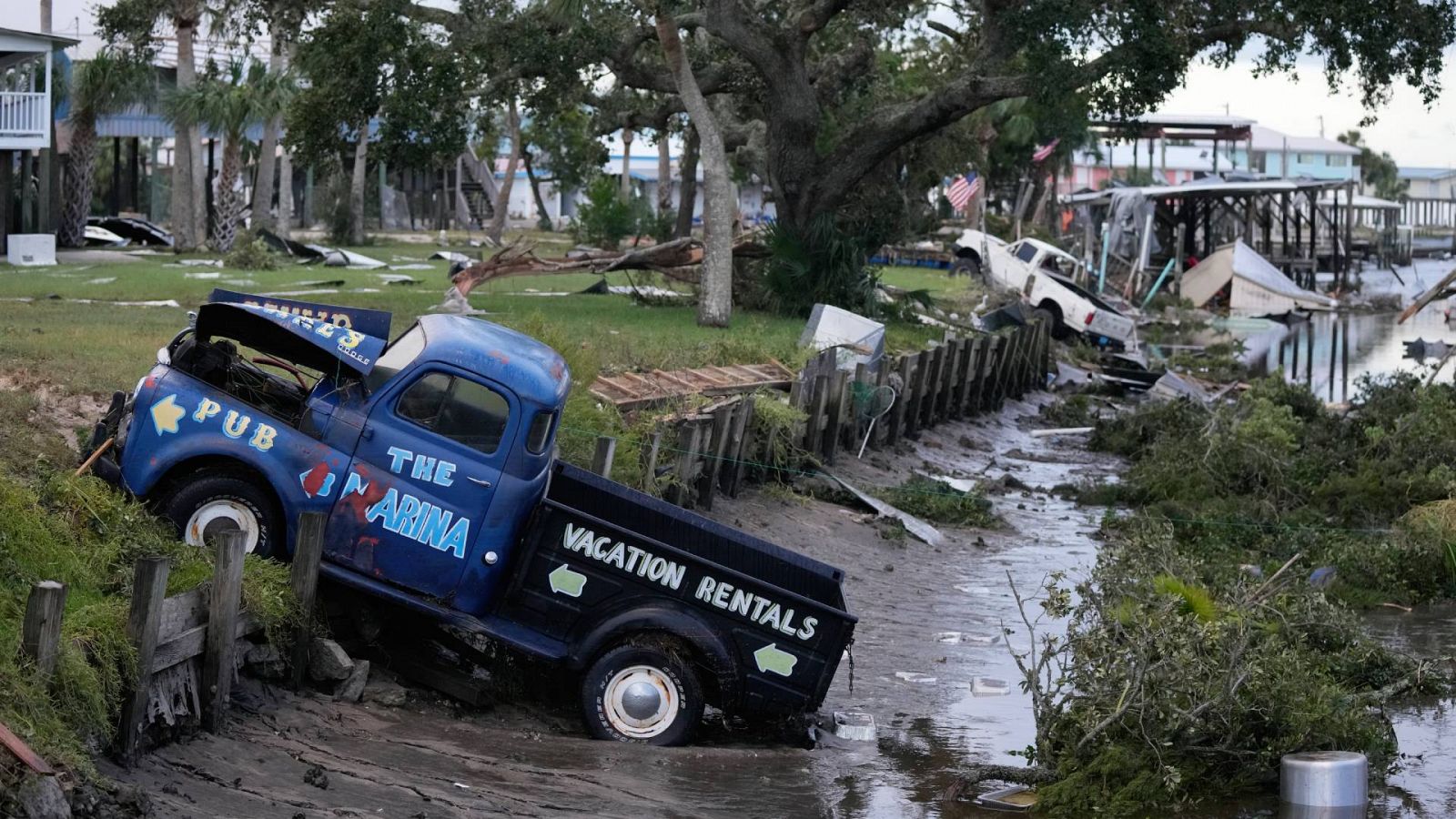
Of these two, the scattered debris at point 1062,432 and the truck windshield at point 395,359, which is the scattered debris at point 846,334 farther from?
the truck windshield at point 395,359

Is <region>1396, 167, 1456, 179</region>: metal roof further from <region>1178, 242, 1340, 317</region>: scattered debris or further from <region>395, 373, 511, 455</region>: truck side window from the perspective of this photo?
<region>395, 373, 511, 455</region>: truck side window

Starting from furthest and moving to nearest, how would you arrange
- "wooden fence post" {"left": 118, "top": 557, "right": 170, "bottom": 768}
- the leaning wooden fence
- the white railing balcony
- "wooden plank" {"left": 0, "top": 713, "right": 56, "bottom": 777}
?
1. the white railing balcony
2. the leaning wooden fence
3. "wooden fence post" {"left": 118, "top": 557, "right": 170, "bottom": 768}
4. "wooden plank" {"left": 0, "top": 713, "right": 56, "bottom": 777}

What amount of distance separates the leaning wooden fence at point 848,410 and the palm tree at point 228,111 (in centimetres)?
2167

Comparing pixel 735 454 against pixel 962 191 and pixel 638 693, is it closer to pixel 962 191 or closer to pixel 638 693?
pixel 638 693

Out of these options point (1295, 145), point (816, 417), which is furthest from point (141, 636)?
point (1295, 145)

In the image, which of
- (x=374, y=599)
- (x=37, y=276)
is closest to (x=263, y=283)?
(x=37, y=276)

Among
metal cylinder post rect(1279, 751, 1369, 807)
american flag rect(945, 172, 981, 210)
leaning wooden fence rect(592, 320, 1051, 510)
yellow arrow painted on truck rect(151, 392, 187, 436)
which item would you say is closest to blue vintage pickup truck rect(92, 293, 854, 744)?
yellow arrow painted on truck rect(151, 392, 187, 436)

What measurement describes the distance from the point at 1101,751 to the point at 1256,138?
135m

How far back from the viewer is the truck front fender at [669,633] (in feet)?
31.7

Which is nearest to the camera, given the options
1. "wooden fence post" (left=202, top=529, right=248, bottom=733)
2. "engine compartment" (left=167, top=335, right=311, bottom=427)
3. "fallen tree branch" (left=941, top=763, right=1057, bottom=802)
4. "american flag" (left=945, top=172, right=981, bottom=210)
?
"wooden fence post" (left=202, top=529, right=248, bottom=733)

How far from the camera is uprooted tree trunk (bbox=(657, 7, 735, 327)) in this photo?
2603 centimetres

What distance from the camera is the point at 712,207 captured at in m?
26.9

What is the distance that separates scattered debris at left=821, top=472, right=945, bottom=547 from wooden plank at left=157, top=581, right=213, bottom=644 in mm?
9928

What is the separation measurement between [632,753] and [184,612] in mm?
2673
